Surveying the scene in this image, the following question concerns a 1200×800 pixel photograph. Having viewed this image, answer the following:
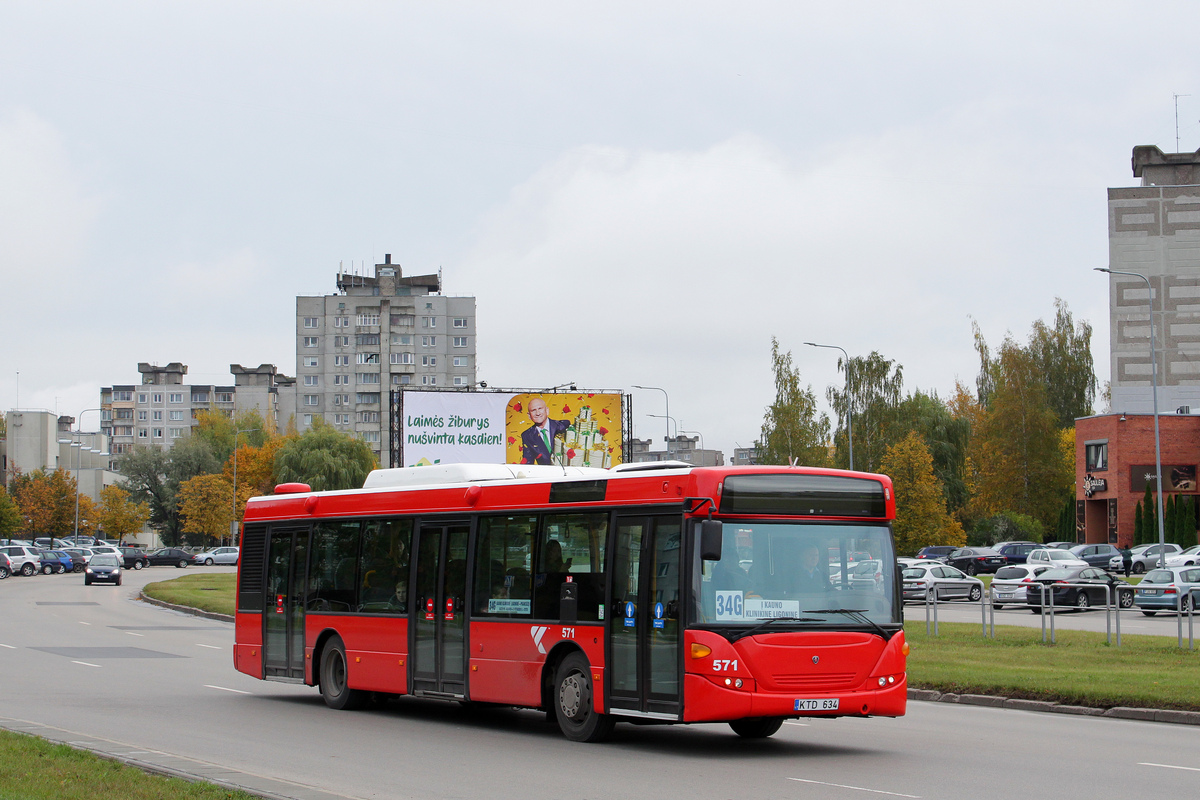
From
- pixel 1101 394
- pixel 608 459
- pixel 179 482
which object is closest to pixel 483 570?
pixel 608 459

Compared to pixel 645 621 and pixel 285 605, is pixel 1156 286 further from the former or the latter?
pixel 645 621

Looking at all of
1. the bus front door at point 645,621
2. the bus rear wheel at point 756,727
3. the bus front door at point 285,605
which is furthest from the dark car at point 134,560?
the bus front door at point 645,621

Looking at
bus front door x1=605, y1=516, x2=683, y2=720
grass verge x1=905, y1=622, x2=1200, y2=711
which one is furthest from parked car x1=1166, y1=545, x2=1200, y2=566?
bus front door x1=605, y1=516, x2=683, y2=720

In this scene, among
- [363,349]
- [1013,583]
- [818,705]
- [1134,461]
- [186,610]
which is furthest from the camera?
[363,349]

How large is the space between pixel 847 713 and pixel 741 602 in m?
1.39

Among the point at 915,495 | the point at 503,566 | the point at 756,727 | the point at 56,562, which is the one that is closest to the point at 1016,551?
the point at 915,495

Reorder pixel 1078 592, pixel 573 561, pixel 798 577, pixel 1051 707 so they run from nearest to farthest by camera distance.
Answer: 1. pixel 798 577
2. pixel 573 561
3. pixel 1051 707
4. pixel 1078 592

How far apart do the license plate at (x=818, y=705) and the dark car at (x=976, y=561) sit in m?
51.6

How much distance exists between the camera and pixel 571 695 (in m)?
13.6

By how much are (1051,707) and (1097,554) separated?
4754 cm

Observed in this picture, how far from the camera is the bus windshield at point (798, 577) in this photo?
40.7 ft

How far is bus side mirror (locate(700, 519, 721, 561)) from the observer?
12.1 meters

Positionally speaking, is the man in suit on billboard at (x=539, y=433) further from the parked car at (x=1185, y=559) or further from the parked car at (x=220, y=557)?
the parked car at (x=220, y=557)

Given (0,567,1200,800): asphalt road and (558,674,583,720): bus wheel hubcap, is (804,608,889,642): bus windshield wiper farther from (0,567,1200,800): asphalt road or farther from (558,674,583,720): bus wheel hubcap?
(558,674,583,720): bus wheel hubcap
